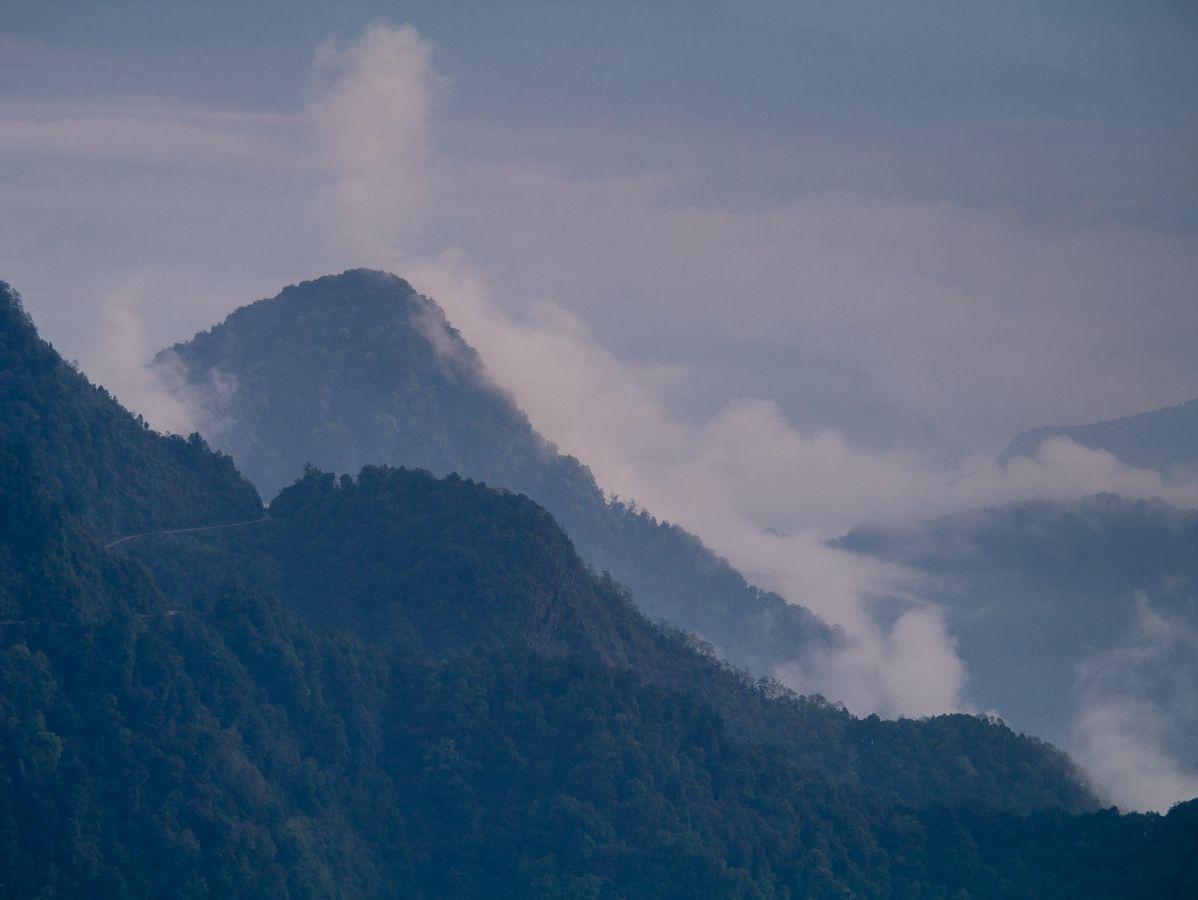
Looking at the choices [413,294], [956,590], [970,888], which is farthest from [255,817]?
[956,590]

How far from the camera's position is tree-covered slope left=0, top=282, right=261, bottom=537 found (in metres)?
70.1

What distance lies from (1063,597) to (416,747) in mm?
74265

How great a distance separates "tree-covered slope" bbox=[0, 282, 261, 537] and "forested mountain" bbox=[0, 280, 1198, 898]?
236mm

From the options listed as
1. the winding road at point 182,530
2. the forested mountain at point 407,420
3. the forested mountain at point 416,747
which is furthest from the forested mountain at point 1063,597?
the winding road at point 182,530

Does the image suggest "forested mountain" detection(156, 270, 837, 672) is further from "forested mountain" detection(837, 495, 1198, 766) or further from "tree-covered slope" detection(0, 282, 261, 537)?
"tree-covered slope" detection(0, 282, 261, 537)

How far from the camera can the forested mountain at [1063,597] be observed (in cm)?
11900

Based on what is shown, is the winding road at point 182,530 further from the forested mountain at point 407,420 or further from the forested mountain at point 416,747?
the forested mountain at point 407,420

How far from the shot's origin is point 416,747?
2574 inches

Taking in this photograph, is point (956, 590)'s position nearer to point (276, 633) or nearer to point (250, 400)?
point (250, 400)

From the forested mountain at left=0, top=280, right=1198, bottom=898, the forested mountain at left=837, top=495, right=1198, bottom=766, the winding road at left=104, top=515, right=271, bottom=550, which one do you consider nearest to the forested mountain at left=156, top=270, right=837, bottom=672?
the forested mountain at left=837, top=495, right=1198, bottom=766

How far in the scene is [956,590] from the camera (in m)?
140

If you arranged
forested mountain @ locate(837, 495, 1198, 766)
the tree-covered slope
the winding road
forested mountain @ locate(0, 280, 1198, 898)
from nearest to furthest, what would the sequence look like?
forested mountain @ locate(0, 280, 1198, 898) < the tree-covered slope < the winding road < forested mountain @ locate(837, 495, 1198, 766)

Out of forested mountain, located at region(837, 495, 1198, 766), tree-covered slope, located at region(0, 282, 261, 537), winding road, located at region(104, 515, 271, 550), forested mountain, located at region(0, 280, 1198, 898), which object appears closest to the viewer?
forested mountain, located at region(0, 280, 1198, 898)

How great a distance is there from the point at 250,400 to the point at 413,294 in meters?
14.4
